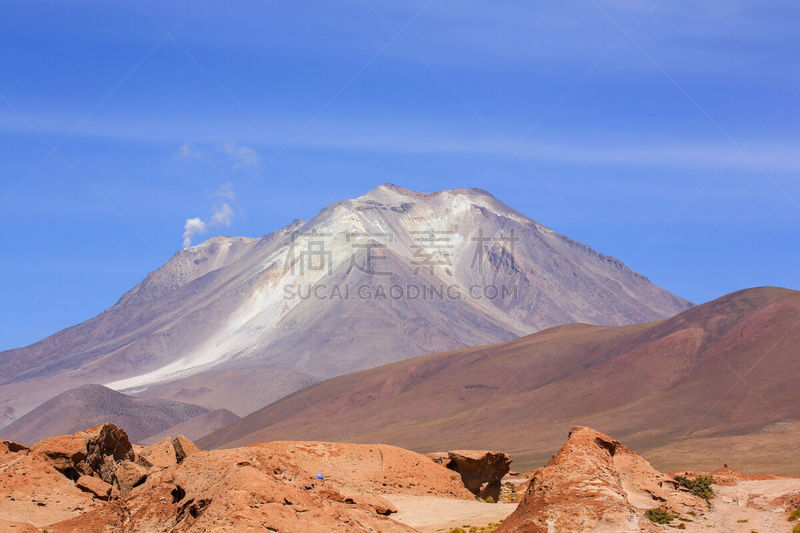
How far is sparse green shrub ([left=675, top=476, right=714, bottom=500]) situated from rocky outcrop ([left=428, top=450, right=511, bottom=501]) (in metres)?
6.84

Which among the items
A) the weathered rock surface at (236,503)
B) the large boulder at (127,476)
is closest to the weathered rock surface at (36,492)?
the large boulder at (127,476)

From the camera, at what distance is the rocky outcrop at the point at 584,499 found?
16922 mm

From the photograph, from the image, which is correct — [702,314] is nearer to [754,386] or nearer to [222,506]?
[754,386]

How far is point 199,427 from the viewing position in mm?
137500

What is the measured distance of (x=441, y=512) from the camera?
24812 millimetres

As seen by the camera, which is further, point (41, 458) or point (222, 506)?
point (41, 458)

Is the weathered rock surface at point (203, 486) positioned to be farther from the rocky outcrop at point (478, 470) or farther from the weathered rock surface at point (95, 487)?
the rocky outcrop at point (478, 470)

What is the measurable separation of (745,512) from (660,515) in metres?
2.08

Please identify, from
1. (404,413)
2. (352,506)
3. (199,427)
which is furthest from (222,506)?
(199,427)

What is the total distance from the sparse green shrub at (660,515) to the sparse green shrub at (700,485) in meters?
2.24

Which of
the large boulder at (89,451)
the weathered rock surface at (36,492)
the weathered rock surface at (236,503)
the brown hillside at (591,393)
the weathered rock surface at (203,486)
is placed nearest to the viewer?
the weathered rock surface at (236,503)

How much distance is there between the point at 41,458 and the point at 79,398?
124726mm

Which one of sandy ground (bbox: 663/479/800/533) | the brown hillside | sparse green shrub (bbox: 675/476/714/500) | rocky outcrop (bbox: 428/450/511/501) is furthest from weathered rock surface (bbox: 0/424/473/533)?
the brown hillside

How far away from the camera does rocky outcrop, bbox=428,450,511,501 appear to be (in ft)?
96.4
